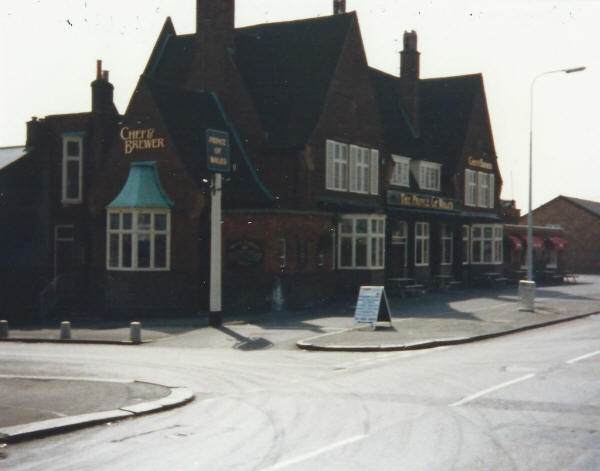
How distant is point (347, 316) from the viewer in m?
30.2

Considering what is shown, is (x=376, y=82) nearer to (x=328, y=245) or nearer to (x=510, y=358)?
(x=328, y=245)

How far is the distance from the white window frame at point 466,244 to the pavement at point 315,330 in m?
12.0

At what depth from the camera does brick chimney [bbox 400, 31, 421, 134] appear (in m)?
46.9

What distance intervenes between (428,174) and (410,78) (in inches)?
A: 212

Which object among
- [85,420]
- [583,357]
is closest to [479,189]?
[583,357]

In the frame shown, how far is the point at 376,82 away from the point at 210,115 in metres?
13.8

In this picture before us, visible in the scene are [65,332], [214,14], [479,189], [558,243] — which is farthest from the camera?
[558,243]

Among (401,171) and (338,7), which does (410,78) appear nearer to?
(338,7)

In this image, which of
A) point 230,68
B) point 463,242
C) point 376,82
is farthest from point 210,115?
point 463,242

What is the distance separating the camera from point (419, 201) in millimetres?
40719

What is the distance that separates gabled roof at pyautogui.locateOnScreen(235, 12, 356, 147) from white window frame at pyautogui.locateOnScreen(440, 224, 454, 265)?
1410 cm

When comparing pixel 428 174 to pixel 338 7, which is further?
pixel 428 174

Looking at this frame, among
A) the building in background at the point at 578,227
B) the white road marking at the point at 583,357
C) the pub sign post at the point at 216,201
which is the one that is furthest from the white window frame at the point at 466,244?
the building in background at the point at 578,227

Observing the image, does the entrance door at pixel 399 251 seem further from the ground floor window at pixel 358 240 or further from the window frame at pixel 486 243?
the window frame at pixel 486 243
